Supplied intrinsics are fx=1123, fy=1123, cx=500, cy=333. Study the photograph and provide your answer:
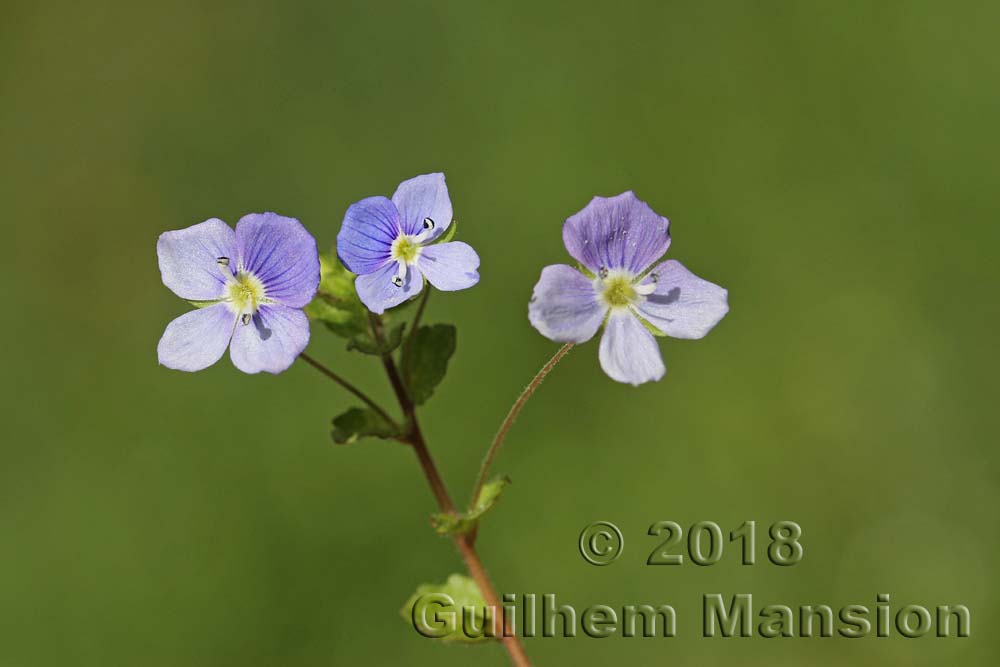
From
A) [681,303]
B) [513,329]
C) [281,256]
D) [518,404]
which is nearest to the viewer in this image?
[518,404]

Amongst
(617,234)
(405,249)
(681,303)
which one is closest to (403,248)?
(405,249)

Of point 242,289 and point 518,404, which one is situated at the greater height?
point 242,289

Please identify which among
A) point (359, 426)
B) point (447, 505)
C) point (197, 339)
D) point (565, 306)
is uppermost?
point (565, 306)

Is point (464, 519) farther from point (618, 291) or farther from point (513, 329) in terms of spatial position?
point (513, 329)

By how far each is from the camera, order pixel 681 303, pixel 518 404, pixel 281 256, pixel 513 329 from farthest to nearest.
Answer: pixel 513 329 < pixel 681 303 < pixel 281 256 < pixel 518 404

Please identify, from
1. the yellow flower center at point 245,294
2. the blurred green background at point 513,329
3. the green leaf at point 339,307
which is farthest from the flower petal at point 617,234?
the blurred green background at point 513,329

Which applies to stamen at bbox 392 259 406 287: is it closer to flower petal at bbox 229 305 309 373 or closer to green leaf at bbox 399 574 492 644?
flower petal at bbox 229 305 309 373

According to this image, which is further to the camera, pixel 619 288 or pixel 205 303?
pixel 205 303

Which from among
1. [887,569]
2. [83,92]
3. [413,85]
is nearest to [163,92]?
[83,92]

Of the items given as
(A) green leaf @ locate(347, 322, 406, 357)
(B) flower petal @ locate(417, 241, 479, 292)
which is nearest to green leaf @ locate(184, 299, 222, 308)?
(A) green leaf @ locate(347, 322, 406, 357)

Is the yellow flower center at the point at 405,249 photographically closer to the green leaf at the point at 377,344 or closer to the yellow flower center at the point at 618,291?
the green leaf at the point at 377,344
